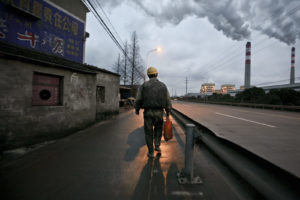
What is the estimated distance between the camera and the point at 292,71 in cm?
5778

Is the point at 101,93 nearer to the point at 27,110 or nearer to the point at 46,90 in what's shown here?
the point at 46,90

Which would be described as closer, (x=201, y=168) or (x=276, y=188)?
(x=276, y=188)

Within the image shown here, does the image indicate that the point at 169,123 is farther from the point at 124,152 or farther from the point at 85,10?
the point at 85,10

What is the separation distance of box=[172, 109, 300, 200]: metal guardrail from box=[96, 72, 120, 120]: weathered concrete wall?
7.11m

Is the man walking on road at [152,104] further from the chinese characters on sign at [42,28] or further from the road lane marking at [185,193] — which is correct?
the chinese characters on sign at [42,28]

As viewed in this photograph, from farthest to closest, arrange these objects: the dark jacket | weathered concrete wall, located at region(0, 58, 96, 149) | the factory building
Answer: the factory building
weathered concrete wall, located at region(0, 58, 96, 149)
the dark jacket

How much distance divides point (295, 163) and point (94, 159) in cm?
369

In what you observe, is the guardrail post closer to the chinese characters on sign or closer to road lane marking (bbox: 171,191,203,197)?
road lane marking (bbox: 171,191,203,197)

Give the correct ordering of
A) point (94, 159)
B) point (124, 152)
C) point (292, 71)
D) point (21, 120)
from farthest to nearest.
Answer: point (292, 71) → point (21, 120) → point (124, 152) → point (94, 159)

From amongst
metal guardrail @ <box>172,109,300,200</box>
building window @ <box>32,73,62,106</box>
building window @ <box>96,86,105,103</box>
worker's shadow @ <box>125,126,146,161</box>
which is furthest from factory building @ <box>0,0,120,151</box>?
metal guardrail @ <box>172,109,300,200</box>

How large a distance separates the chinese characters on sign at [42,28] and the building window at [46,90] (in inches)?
70.2

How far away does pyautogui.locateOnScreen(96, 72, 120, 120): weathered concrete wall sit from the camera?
8172 mm

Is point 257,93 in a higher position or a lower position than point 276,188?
higher

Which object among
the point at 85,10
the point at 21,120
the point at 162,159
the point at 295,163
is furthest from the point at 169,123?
the point at 85,10
